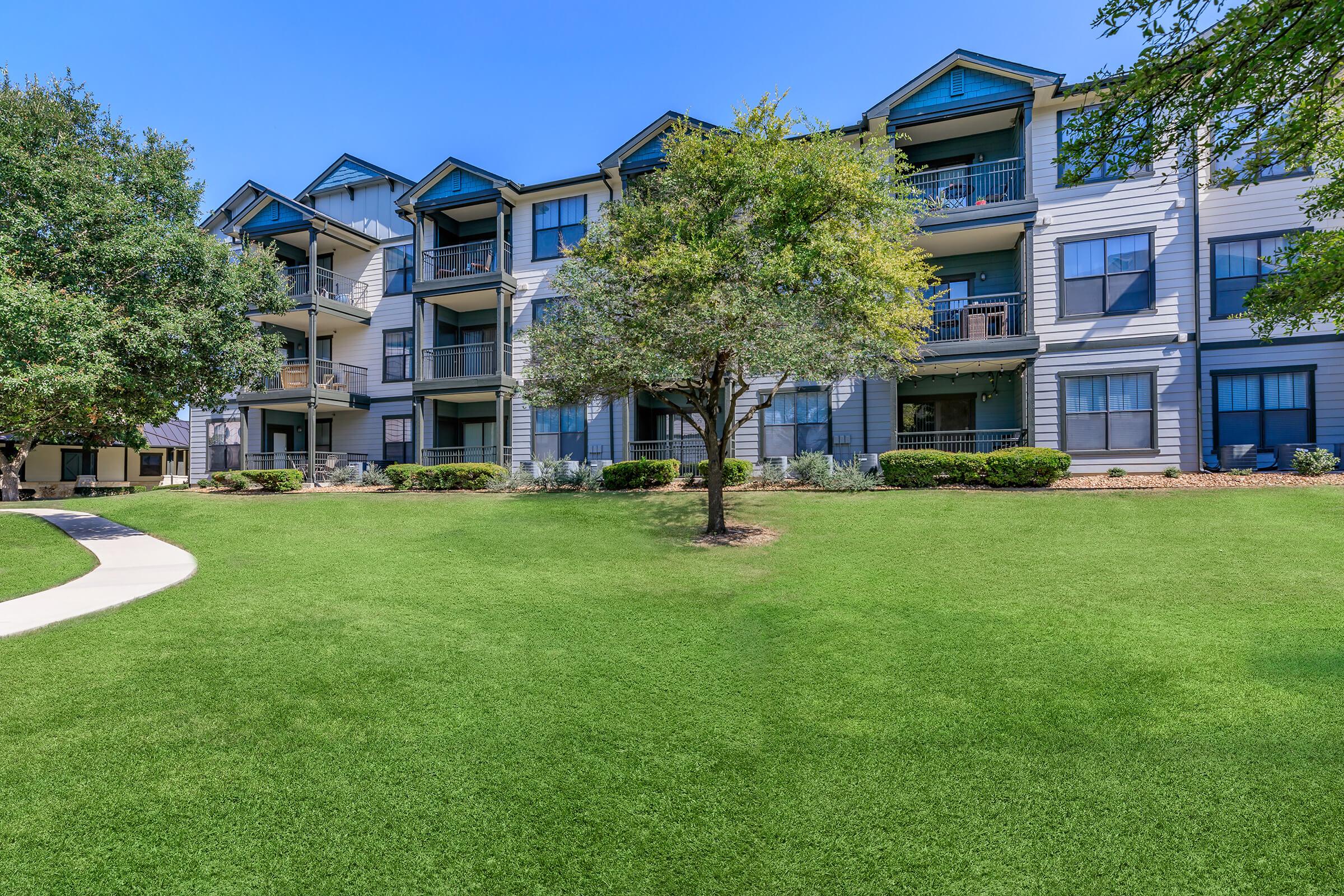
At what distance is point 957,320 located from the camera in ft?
59.5

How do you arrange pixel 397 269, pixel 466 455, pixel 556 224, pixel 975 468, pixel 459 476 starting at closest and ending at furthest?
pixel 975 468, pixel 459 476, pixel 556 224, pixel 466 455, pixel 397 269

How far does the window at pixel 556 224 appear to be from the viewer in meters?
22.2

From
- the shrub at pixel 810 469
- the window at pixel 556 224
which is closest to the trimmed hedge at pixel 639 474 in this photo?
the shrub at pixel 810 469

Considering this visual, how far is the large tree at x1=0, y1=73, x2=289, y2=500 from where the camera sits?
34.6ft

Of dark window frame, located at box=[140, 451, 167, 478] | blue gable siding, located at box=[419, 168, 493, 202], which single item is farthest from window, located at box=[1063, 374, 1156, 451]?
dark window frame, located at box=[140, 451, 167, 478]

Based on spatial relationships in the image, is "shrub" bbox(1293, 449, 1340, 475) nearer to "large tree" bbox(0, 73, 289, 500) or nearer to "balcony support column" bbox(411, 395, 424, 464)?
"large tree" bbox(0, 73, 289, 500)

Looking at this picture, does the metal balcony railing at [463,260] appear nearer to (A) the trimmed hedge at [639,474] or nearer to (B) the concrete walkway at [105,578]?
(A) the trimmed hedge at [639,474]

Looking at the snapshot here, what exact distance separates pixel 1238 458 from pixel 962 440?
6.31 metres

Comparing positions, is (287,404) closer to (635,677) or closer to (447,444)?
(447,444)

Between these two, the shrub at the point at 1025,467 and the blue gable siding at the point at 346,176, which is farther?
the blue gable siding at the point at 346,176

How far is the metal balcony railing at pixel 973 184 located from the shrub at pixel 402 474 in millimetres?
16845

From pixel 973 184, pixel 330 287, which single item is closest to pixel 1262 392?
pixel 973 184

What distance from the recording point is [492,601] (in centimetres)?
789

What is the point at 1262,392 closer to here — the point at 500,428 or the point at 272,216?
the point at 500,428
